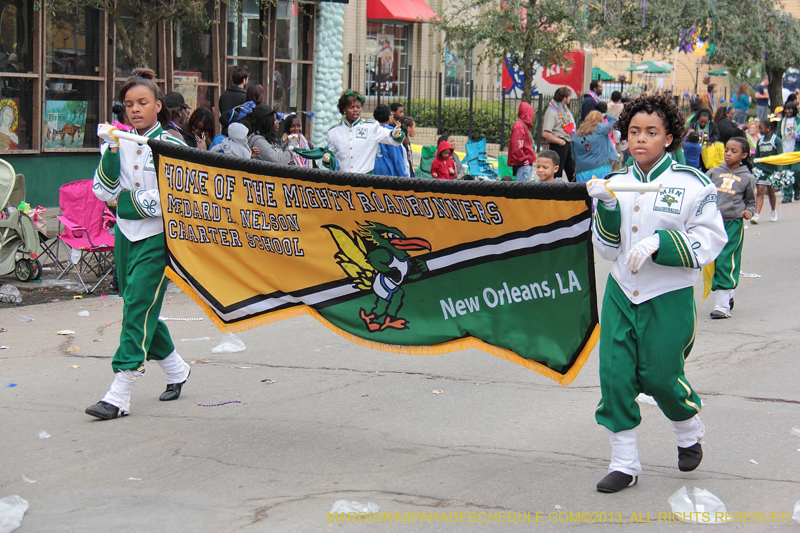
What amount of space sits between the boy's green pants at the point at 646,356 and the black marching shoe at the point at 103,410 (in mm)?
2848

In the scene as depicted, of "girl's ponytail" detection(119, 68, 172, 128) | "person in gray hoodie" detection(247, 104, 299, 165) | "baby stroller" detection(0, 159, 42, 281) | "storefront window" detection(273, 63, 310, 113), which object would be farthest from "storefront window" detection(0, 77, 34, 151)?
"girl's ponytail" detection(119, 68, 172, 128)

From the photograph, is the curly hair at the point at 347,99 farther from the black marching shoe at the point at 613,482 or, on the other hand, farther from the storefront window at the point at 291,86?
the storefront window at the point at 291,86

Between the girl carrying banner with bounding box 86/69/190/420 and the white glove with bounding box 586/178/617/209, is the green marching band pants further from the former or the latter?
the girl carrying banner with bounding box 86/69/190/420

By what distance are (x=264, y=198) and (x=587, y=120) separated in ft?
29.7

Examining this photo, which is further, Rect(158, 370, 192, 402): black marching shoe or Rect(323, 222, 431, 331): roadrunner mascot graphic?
Rect(158, 370, 192, 402): black marching shoe

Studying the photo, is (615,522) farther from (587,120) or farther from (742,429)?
(587,120)

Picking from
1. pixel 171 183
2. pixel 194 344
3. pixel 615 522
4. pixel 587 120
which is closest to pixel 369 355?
pixel 194 344

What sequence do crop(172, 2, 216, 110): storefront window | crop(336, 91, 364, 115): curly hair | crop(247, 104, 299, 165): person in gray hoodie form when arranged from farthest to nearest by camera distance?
crop(172, 2, 216, 110): storefront window
crop(336, 91, 364, 115): curly hair
crop(247, 104, 299, 165): person in gray hoodie

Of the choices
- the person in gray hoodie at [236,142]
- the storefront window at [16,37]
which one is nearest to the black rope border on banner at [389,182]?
the person in gray hoodie at [236,142]

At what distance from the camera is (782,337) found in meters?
7.48

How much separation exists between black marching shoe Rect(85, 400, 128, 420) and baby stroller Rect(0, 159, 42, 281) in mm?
4340

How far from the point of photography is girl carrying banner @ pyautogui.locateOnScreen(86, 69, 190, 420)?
5094 millimetres

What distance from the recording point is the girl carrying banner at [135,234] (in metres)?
5.09

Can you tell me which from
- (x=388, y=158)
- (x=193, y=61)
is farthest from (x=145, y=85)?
(x=193, y=61)
